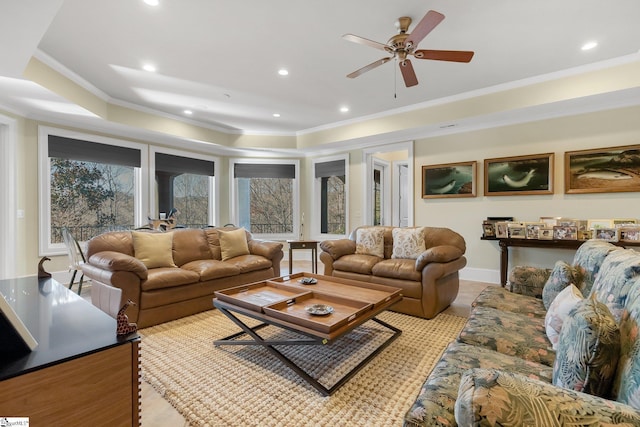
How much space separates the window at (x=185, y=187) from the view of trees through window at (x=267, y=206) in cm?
77

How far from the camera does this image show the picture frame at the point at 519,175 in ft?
13.5

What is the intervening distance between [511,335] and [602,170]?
3.60m

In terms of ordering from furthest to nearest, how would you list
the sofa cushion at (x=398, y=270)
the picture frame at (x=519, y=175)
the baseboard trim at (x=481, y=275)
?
the baseboard trim at (x=481, y=275)
the picture frame at (x=519, y=175)
the sofa cushion at (x=398, y=270)

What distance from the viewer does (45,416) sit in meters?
→ 0.78

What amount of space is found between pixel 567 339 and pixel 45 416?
1625 millimetres

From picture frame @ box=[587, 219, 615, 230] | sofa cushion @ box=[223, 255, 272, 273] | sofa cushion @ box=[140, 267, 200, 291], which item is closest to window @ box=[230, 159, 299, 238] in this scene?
sofa cushion @ box=[223, 255, 272, 273]

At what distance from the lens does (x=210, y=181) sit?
6316 mm

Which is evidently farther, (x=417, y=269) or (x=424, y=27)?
(x=417, y=269)

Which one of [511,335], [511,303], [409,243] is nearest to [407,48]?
[409,243]

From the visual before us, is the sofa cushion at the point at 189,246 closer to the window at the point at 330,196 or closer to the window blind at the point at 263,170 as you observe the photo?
the window blind at the point at 263,170

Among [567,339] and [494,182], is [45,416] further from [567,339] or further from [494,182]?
[494,182]

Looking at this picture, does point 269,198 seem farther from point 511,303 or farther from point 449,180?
point 511,303

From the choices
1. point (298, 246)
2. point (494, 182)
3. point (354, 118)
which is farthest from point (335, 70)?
point (494, 182)

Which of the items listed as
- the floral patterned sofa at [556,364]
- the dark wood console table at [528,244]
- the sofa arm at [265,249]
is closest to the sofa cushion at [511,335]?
the floral patterned sofa at [556,364]
